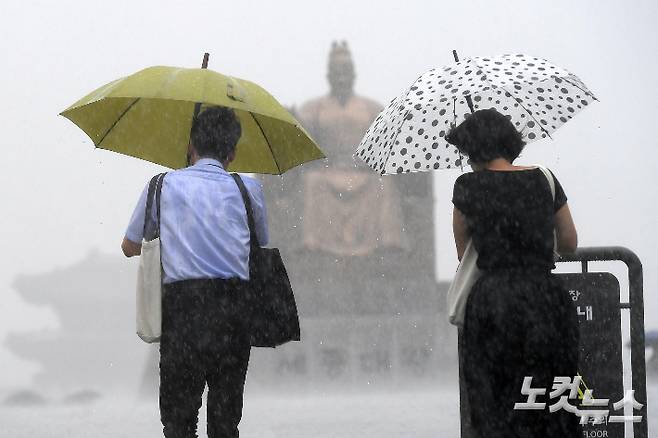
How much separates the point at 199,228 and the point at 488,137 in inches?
29.7

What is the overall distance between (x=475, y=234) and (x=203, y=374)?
765 mm

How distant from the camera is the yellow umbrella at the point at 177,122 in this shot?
9.84 feet

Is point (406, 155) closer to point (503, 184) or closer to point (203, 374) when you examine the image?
point (503, 184)

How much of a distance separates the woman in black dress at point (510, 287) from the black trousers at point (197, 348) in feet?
1.94

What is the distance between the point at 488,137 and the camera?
254 centimetres

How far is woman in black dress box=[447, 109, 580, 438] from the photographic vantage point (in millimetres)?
2471

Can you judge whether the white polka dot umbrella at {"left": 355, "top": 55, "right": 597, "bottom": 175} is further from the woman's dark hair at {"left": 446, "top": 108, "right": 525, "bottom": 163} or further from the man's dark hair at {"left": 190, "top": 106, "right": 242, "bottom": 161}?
the man's dark hair at {"left": 190, "top": 106, "right": 242, "bottom": 161}

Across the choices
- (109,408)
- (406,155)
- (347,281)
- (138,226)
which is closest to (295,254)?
(347,281)

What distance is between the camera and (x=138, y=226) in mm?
2641

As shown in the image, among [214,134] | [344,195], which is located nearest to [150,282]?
[214,134]
